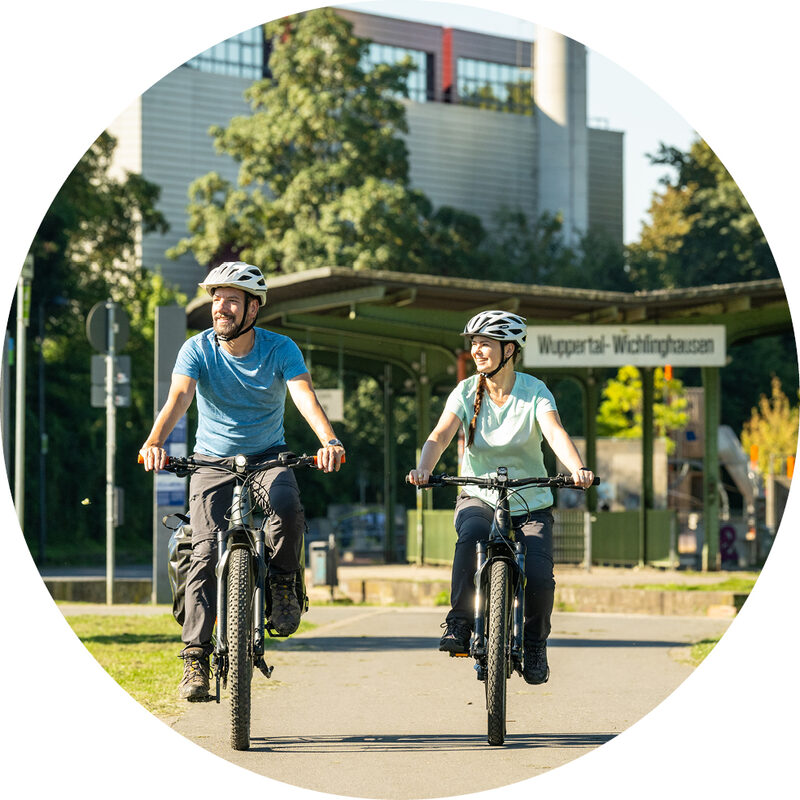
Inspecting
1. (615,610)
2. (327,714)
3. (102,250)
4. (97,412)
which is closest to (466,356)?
(615,610)

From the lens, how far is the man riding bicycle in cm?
689

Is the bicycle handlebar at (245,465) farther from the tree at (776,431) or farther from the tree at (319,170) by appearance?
the tree at (776,431)

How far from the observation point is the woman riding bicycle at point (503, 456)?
7145 millimetres

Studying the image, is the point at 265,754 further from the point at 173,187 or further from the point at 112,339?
the point at 173,187

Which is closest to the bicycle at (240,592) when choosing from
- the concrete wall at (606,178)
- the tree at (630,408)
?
the tree at (630,408)

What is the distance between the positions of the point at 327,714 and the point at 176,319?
27.4 ft

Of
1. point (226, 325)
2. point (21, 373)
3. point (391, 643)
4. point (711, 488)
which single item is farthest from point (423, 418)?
point (226, 325)

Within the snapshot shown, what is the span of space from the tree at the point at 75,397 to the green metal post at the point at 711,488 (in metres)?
16.0

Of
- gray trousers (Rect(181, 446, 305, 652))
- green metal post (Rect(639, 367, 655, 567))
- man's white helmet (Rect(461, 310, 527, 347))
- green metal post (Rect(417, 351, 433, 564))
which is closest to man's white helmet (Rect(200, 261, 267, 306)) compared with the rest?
gray trousers (Rect(181, 446, 305, 652))

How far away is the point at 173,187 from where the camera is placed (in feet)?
167

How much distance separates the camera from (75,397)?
37344mm

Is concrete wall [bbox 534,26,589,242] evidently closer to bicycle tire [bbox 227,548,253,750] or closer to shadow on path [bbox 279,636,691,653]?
shadow on path [bbox 279,636,691,653]

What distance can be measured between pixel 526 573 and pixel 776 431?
3877 cm

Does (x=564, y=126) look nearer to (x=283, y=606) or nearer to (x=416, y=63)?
(x=416, y=63)
